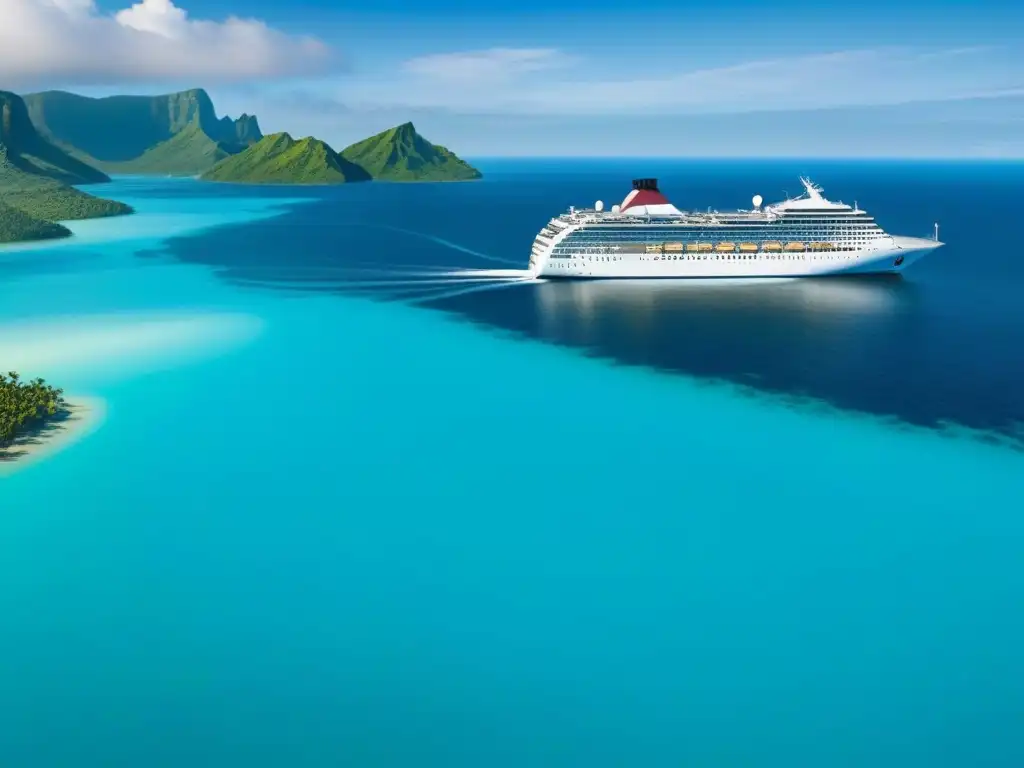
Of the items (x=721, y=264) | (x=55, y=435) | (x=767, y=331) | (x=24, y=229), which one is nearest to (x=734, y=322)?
(x=767, y=331)

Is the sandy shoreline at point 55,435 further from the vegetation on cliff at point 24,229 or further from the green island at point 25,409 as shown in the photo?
the vegetation on cliff at point 24,229

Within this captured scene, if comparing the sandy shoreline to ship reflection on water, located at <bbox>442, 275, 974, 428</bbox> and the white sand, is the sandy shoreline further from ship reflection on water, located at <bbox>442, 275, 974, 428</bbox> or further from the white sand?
ship reflection on water, located at <bbox>442, 275, 974, 428</bbox>

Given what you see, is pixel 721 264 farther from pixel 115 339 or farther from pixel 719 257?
pixel 115 339

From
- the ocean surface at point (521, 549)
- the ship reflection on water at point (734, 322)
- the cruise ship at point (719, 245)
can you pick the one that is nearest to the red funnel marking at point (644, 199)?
the cruise ship at point (719, 245)

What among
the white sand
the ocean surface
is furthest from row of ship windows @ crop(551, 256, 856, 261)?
the white sand

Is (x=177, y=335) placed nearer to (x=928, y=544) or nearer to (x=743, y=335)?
(x=743, y=335)

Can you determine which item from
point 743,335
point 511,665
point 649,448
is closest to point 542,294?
point 743,335
